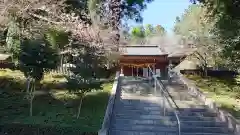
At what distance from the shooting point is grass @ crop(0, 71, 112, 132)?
31.6 feet

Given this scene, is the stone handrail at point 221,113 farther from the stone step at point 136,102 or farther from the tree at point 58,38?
the tree at point 58,38

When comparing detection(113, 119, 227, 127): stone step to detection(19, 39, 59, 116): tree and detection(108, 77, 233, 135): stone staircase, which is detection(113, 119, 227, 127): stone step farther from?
detection(19, 39, 59, 116): tree

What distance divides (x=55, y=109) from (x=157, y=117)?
3.23 m

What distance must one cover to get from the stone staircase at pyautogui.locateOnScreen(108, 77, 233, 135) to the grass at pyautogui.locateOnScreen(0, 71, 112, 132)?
1.91 feet

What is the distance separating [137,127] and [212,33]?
732 centimetres

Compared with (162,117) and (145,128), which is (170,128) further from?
(162,117)

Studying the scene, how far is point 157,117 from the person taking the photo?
10.1 metres

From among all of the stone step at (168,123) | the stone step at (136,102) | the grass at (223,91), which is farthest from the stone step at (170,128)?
the stone step at (136,102)

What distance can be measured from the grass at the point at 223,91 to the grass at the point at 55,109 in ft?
13.1

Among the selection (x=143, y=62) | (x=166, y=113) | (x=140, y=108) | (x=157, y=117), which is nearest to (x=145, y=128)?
(x=157, y=117)

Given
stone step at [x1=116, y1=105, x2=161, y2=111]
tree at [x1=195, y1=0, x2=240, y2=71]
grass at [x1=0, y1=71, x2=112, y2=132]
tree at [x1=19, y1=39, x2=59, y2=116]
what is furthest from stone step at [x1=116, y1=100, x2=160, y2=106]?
tree at [x1=195, y1=0, x2=240, y2=71]

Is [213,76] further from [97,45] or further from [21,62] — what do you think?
[21,62]

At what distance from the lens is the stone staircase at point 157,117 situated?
30.3ft

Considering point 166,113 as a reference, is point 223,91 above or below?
above
